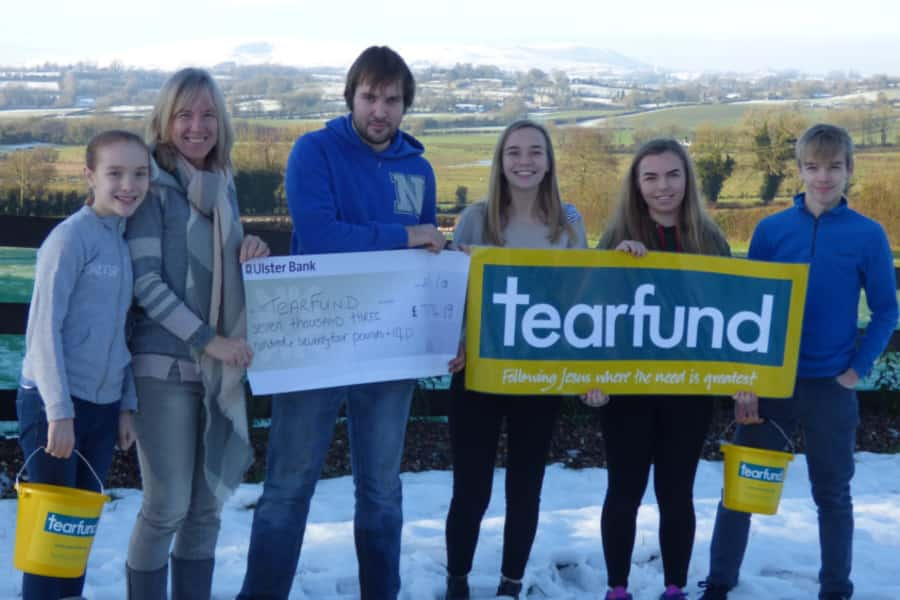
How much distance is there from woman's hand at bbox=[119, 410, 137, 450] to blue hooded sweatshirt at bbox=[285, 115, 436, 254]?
79cm

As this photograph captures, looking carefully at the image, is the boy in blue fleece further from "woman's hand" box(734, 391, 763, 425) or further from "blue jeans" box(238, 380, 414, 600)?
"blue jeans" box(238, 380, 414, 600)

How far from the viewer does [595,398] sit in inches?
133

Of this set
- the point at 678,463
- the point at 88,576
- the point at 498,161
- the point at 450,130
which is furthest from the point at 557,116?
the point at 88,576

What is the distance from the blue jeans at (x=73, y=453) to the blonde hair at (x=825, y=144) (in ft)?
8.58

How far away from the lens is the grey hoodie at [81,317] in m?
2.56

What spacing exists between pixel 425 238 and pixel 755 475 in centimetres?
157

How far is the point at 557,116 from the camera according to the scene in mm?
6992

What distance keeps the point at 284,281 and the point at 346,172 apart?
0.43 m

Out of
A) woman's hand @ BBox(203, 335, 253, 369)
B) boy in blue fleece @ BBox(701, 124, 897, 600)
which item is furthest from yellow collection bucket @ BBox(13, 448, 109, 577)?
boy in blue fleece @ BBox(701, 124, 897, 600)

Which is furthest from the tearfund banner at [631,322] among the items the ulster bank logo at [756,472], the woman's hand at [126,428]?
the woman's hand at [126,428]

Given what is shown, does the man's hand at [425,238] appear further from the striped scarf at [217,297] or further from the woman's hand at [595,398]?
the woman's hand at [595,398]

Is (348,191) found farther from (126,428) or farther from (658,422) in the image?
(658,422)

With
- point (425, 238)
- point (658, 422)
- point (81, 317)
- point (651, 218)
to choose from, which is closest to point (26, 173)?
point (81, 317)

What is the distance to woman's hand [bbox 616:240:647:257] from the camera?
3369mm
